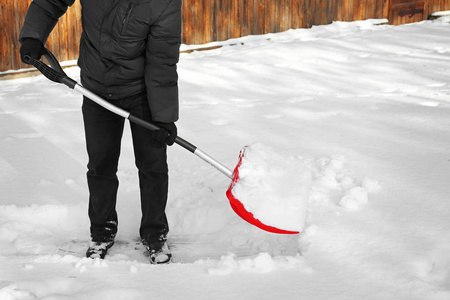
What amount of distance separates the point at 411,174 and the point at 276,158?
97 cm

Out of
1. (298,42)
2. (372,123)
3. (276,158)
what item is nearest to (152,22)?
(276,158)

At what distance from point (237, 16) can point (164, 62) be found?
547cm

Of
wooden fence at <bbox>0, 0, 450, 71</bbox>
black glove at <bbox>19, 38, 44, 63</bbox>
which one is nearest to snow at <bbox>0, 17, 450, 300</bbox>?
wooden fence at <bbox>0, 0, 450, 71</bbox>

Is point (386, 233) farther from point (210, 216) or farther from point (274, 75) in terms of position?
point (274, 75)

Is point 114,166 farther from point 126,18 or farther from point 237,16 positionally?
point 237,16

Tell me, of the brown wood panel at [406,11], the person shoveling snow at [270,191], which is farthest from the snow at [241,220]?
the brown wood panel at [406,11]

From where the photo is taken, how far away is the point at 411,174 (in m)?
3.19

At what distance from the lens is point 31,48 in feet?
8.17

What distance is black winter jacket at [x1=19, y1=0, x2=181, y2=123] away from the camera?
2.30 m

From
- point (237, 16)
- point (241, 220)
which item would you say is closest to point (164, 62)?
point (241, 220)

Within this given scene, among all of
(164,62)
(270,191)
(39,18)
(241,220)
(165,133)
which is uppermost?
(39,18)

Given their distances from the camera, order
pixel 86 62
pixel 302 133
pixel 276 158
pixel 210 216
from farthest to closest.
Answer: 1. pixel 302 133
2. pixel 210 216
3. pixel 276 158
4. pixel 86 62

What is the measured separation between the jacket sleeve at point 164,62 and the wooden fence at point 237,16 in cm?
409

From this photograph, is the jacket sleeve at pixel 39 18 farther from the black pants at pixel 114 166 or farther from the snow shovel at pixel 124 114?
the black pants at pixel 114 166
